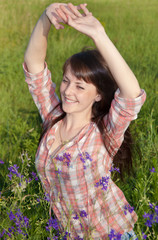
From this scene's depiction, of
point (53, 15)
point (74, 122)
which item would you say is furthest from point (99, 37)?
point (74, 122)

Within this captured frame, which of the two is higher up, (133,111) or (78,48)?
(133,111)

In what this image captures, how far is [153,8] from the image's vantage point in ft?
27.7

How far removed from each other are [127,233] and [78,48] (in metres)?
3.81

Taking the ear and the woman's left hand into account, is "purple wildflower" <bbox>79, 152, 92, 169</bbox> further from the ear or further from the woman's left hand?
the woman's left hand

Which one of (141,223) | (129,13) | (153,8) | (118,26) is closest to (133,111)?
(141,223)

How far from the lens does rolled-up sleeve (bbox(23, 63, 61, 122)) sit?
6.75 ft

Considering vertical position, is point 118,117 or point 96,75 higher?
point 96,75

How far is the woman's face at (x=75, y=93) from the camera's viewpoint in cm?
186

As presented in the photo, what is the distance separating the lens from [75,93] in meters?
1.86

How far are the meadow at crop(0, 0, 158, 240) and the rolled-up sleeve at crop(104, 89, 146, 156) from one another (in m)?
0.27

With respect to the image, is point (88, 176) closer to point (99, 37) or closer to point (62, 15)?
point (99, 37)

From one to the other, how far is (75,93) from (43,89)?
0.33m

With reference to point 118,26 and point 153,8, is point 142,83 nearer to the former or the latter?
point 118,26

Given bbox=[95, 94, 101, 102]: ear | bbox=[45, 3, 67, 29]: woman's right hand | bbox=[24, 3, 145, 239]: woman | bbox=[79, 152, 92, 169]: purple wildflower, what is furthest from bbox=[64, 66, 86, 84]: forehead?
bbox=[79, 152, 92, 169]: purple wildflower
